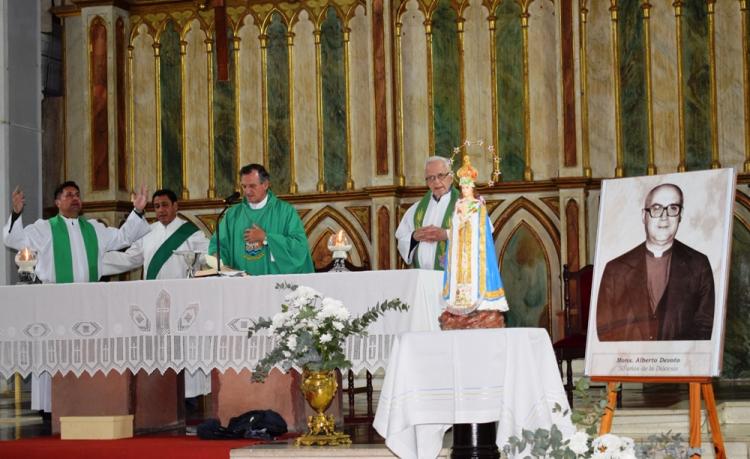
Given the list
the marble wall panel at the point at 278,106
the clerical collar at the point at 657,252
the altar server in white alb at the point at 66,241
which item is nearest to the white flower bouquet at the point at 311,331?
the clerical collar at the point at 657,252

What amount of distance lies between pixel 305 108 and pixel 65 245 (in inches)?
122

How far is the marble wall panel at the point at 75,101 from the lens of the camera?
12.9 meters

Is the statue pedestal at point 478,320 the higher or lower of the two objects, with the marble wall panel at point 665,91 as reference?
lower

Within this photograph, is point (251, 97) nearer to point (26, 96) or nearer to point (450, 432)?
point (26, 96)

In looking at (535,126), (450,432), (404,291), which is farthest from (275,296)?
(535,126)

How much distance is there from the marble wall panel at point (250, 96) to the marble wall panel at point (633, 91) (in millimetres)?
3438

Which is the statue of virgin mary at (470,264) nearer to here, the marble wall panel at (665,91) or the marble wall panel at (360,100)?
the marble wall panel at (665,91)

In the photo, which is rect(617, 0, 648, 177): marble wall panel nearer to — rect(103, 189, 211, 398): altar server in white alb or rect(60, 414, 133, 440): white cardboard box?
rect(103, 189, 211, 398): altar server in white alb

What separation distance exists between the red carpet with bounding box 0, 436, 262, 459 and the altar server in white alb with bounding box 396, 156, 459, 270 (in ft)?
6.73

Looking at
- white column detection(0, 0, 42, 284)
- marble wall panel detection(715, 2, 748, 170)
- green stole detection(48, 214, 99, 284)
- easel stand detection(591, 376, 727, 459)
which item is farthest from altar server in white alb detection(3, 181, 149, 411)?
marble wall panel detection(715, 2, 748, 170)

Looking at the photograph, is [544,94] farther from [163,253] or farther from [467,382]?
[467,382]

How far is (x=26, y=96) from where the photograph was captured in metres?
12.4

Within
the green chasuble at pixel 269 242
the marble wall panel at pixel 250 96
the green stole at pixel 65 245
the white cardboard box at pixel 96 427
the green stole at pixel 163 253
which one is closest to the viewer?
the white cardboard box at pixel 96 427

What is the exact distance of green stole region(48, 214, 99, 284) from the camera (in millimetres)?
10148
